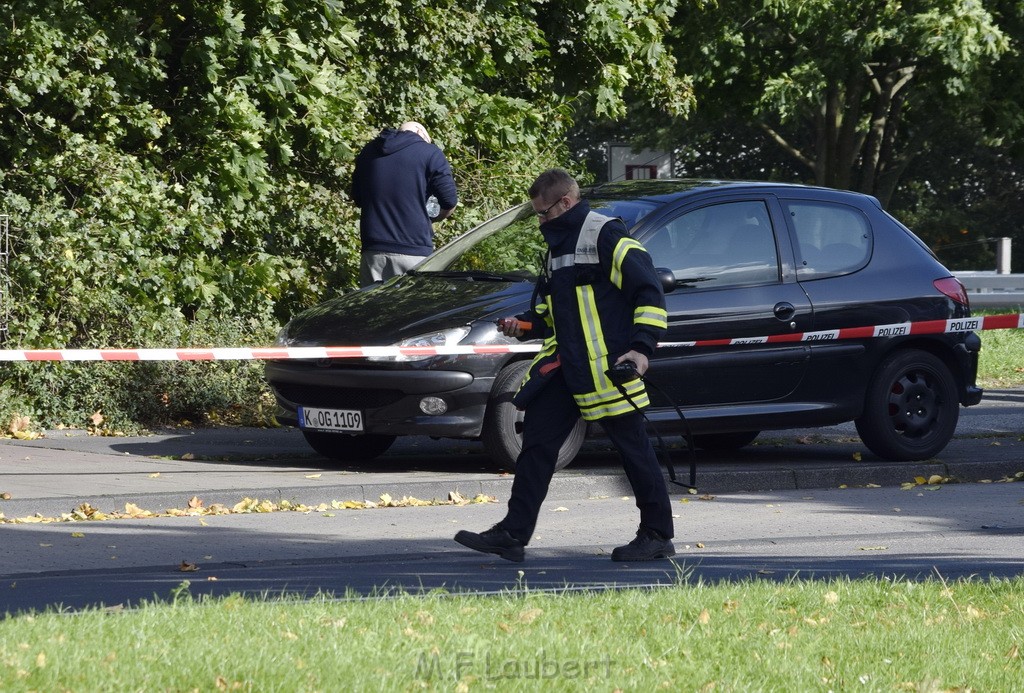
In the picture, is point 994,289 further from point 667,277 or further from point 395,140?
point 667,277

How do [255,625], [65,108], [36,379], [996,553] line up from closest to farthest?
[255,625]
[996,553]
[36,379]
[65,108]

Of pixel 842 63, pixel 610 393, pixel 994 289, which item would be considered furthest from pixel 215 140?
pixel 994 289

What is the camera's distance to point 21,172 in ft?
41.9

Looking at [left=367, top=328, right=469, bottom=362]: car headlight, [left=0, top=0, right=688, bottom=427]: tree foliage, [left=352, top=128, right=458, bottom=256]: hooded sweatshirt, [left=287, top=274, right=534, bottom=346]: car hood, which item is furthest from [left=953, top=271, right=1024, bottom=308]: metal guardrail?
[left=367, top=328, right=469, bottom=362]: car headlight

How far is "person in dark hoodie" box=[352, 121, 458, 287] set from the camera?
37.0 ft

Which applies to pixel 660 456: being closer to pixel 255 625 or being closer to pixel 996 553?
pixel 996 553

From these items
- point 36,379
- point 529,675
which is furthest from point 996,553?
point 36,379

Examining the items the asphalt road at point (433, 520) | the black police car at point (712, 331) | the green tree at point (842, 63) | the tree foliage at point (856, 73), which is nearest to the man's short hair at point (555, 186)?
the asphalt road at point (433, 520)

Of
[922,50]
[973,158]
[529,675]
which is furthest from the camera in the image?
[973,158]

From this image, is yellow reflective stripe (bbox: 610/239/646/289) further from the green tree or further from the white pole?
the white pole

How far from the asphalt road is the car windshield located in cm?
125

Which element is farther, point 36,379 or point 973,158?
point 973,158

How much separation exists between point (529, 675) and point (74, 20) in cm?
926

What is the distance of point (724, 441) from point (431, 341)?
2.92 meters
